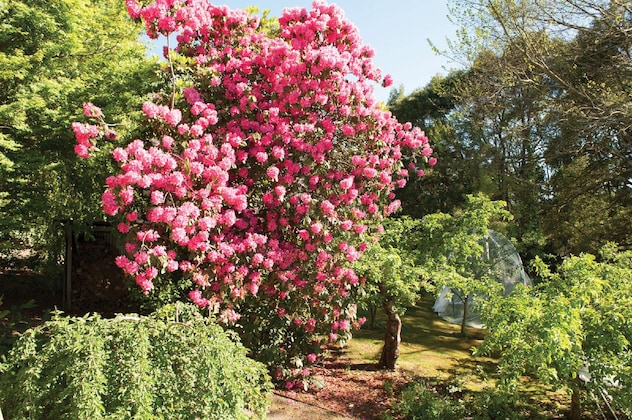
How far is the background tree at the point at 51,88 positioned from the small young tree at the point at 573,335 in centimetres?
413

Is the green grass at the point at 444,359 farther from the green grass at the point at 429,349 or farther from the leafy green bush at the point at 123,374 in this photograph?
the leafy green bush at the point at 123,374

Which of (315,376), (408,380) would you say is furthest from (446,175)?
(315,376)

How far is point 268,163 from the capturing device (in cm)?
452

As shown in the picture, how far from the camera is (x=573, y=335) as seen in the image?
3.70 metres

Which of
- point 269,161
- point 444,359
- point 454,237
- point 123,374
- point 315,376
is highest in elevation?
point 269,161

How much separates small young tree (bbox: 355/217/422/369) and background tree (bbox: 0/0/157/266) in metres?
3.17

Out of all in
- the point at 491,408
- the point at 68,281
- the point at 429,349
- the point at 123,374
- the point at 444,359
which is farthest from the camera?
the point at 68,281

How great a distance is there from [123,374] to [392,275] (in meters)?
3.56

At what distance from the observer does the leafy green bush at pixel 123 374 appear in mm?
2285

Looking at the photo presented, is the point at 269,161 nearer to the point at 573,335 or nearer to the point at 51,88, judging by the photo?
the point at 51,88

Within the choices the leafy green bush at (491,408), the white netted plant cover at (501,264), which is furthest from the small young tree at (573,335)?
the white netted plant cover at (501,264)

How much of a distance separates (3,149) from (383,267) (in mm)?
4603

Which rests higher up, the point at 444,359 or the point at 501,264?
the point at 501,264

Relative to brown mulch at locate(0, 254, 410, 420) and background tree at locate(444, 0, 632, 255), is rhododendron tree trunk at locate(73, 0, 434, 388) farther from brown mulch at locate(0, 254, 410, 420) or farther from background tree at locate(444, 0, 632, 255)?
background tree at locate(444, 0, 632, 255)
